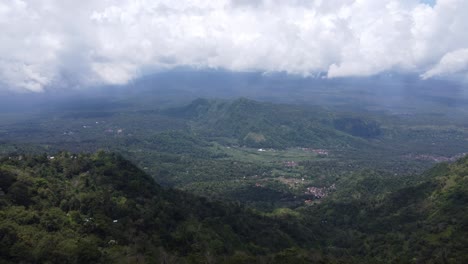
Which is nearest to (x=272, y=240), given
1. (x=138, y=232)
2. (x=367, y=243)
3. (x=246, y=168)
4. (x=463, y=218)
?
(x=367, y=243)

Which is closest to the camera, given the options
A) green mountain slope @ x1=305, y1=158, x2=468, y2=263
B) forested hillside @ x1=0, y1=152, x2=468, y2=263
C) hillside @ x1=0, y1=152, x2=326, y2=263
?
hillside @ x1=0, y1=152, x2=326, y2=263

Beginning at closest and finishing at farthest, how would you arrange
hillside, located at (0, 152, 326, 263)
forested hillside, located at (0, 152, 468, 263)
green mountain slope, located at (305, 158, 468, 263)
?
hillside, located at (0, 152, 326, 263)
forested hillside, located at (0, 152, 468, 263)
green mountain slope, located at (305, 158, 468, 263)

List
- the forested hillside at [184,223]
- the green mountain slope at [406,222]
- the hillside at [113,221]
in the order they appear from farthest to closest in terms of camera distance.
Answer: the green mountain slope at [406,222] < the forested hillside at [184,223] < the hillside at [113,221]

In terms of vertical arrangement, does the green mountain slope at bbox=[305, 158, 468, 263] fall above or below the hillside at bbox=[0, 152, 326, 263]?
below

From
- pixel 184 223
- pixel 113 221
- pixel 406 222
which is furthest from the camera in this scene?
pixel 406 222

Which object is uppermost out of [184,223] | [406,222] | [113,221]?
[113,221]

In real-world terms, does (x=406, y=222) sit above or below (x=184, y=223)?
below

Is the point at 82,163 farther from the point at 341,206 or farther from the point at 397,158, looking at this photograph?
the point at 397,158

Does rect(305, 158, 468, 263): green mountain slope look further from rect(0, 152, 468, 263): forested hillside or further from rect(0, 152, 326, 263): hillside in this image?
rect(0, 152, 326, 263): hillside

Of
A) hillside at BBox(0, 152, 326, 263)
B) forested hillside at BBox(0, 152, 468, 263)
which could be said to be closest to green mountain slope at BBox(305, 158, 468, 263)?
forested hillside at BBox(0, 152, 468, 263)

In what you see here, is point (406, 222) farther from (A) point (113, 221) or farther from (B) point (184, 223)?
(A) point (113, 221)

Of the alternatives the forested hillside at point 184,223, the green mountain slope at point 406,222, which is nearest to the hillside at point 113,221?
the forested hillside at point 184,223

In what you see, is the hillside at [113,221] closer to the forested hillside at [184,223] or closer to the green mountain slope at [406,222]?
the forested hillside at [184,223]

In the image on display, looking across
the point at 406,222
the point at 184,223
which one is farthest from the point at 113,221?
A: the point at 406,222
